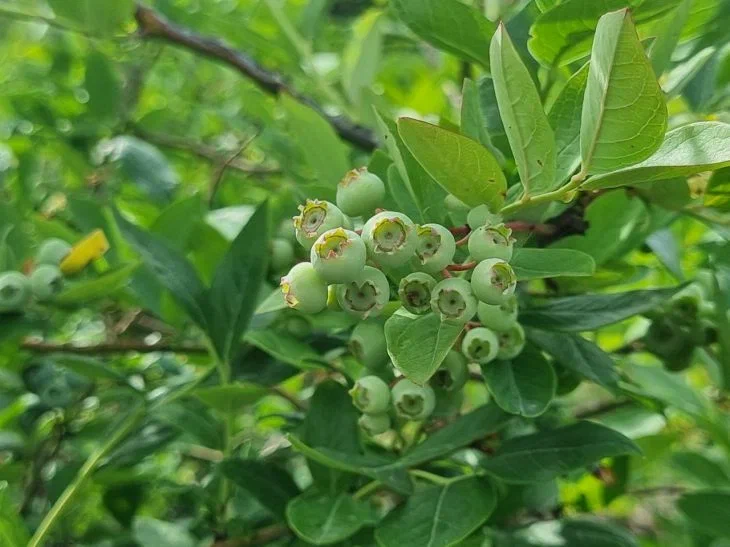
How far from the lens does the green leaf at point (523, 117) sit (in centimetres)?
56

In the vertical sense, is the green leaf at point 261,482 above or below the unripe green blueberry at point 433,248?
below

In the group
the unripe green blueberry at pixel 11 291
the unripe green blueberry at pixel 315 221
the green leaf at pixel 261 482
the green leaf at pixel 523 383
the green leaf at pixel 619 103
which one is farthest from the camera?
the unripe green blueberry at pixel 11 291

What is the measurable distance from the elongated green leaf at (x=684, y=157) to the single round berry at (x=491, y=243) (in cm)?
8

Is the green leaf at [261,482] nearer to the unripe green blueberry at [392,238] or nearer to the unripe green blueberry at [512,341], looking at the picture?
the unripe green blueberry at [512,341]

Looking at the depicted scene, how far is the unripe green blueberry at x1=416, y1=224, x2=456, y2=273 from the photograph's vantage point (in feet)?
1.94

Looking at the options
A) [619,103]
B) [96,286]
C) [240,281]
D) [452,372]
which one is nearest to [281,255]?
[240,281]

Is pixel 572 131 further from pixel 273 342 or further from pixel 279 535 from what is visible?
pixel 279 535

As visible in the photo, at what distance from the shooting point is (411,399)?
0.76m

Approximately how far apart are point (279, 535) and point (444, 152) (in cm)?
60

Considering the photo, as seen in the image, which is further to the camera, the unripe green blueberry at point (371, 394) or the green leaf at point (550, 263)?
the unripe green blueberry at point (371, 394)

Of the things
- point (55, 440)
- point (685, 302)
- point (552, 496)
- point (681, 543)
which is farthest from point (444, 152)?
point (681, 543)

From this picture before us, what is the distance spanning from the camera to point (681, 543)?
1.59 meters

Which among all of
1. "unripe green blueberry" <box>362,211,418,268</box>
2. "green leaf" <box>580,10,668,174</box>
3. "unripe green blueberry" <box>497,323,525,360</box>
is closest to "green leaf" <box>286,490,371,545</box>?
"unripe green blueberry" <box>497,323,525,360</box>

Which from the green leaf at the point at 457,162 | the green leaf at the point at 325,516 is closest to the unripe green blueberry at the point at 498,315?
the green leaf at the point at 457,162
